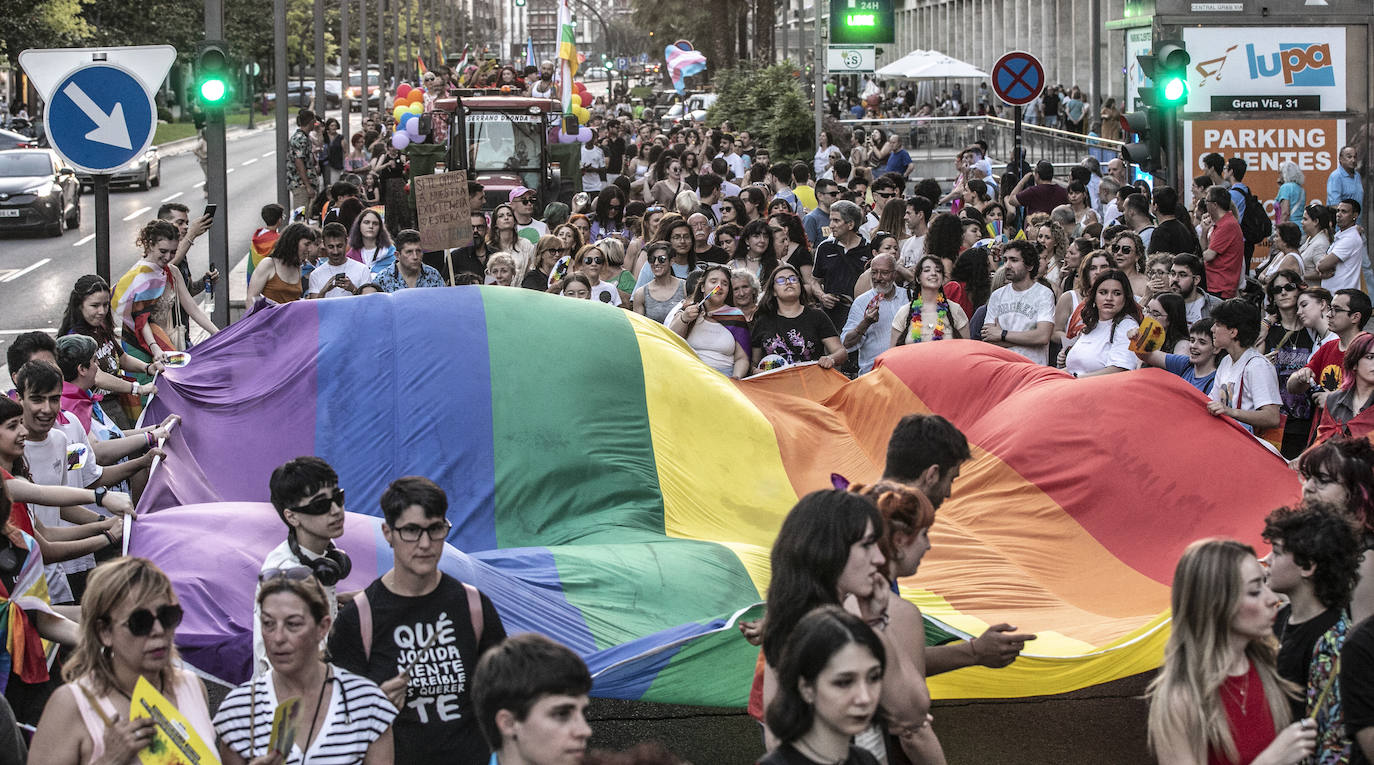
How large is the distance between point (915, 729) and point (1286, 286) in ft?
23.2

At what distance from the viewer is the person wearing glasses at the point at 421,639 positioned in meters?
5.07

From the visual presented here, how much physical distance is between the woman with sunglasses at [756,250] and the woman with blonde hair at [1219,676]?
8.02m

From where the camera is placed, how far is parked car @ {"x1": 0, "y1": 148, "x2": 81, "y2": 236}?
2970cm

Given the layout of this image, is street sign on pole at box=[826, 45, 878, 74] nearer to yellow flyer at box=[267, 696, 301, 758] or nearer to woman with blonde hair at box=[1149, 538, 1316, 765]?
woman with blonde hair at box=[1149, 538, 1316, 765]

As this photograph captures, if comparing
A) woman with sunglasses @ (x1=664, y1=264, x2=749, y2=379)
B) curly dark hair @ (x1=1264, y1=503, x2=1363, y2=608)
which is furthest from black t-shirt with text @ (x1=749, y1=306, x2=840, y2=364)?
curly dark hair @ (x1=1264, y1=503, x2=1363, y2=608)

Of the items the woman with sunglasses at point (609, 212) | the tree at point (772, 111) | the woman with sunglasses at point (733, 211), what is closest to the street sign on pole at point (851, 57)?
the tree at point (772, 111)

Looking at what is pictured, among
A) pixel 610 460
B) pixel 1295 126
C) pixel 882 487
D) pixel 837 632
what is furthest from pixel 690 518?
pixel 1295 126

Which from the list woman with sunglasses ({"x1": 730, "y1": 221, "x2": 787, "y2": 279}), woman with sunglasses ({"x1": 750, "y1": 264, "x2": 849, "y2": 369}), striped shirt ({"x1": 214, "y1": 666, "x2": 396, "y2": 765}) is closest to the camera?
striped shirt ({"x1": 214, "y1": 666, "x2": 396, "y2": 765})

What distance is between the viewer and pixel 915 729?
14.5 feet

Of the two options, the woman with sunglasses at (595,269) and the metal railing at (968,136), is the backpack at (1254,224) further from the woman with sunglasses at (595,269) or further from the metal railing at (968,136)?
the metal railing at (968,136)

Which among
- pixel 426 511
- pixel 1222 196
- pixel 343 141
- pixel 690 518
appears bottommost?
pixel 690 518

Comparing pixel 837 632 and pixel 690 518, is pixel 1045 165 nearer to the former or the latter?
pixel 690 518

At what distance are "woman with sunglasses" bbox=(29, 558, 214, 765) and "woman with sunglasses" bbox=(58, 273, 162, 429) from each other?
5.07 metres

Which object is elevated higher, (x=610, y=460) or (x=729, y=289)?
(x=729, y=289)
